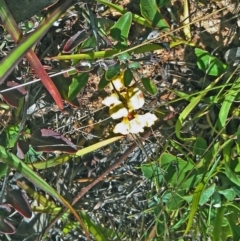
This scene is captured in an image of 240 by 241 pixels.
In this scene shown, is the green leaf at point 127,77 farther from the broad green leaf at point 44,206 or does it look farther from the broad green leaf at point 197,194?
the broad green leaf at point 44,206

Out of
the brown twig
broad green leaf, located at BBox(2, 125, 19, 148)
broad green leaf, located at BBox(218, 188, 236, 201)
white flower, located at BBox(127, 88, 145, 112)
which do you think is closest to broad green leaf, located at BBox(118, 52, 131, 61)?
white flower, located at BBox(127, 88, 145, 112)

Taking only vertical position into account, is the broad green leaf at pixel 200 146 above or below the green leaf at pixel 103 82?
below

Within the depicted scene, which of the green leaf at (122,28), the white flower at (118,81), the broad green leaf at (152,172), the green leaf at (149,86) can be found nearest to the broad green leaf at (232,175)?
the broad green leaf at (152,172)

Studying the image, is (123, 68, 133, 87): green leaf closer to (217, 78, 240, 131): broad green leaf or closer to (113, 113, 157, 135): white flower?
(113, 113, 157, 135): white flower

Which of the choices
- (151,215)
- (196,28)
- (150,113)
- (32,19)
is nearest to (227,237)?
(151,215)

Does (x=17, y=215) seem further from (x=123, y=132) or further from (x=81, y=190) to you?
(x=123, y=132)
